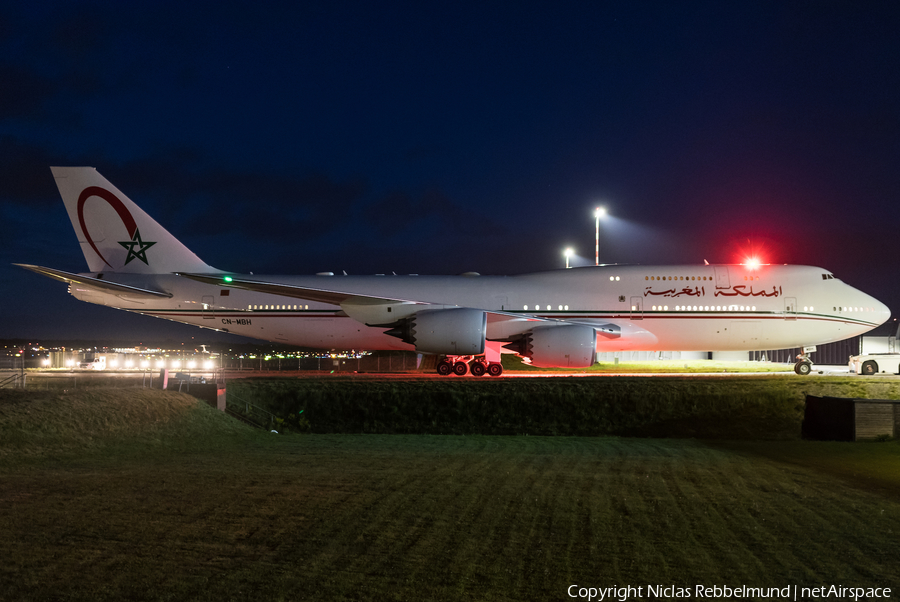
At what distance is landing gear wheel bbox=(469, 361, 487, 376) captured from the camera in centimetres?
2505

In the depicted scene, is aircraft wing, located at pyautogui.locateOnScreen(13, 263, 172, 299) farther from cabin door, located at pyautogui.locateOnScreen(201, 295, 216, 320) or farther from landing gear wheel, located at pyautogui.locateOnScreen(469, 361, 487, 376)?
landing gear wheel, located at pyautogui.locateOnScreen(469, 361, 487, 376)

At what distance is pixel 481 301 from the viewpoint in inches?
1027

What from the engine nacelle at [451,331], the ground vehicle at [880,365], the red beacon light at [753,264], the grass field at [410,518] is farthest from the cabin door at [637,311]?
the grass field at [410,518]

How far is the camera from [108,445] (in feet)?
44.1

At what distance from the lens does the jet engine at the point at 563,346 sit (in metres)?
22.7

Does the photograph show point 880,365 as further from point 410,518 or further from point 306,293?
point 410,518

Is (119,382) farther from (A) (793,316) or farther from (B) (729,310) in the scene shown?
(A) (793,316)

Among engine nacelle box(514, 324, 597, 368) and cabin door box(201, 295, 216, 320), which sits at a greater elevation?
cabin door box(201, 295, 216, 320)

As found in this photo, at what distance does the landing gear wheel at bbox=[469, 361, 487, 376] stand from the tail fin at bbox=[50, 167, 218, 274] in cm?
1252

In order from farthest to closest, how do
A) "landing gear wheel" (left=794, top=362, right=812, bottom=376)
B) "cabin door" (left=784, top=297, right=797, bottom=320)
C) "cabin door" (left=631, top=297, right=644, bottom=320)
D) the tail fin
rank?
the tail fin, "landing gear wheel" (left=794, top=362, right=812, bottom=376), "cabin door" (left=784, top=297, right=797, bottom=320), "cabin door" (left=631, top=297, right=644, bottom=320)

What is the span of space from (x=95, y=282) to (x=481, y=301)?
1425 centimetres

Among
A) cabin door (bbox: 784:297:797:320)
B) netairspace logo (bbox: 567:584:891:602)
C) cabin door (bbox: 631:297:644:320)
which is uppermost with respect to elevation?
cabin door (bbox: 784:297:797:320)

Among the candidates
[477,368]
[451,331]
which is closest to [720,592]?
[451,331]

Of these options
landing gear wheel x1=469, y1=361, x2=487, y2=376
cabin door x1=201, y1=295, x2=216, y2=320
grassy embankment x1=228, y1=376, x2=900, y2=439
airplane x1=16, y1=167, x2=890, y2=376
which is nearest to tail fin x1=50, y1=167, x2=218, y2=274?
airplane x1=16, y1=167, x2=890, y2=376
